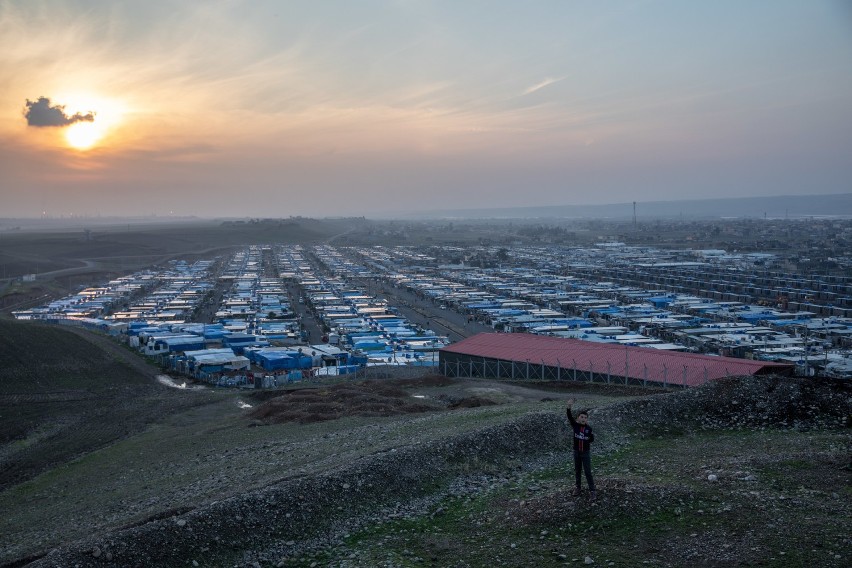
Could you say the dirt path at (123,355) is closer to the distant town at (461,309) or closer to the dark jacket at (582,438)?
the distant town at (461,309)

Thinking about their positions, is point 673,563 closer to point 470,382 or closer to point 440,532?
point 440,532

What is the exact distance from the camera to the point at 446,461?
776 centimetres

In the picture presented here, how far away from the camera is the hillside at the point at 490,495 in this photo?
543 centimetres

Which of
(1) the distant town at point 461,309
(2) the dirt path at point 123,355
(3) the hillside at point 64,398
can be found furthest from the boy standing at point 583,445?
(2) the dirt path at point 123,355

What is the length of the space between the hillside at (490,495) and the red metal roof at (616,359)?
4612 mm

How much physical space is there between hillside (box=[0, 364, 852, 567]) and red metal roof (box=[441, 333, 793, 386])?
4.61m

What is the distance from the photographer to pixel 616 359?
1614 cm

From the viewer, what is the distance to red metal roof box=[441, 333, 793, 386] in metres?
14.1

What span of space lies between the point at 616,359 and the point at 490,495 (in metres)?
10.0

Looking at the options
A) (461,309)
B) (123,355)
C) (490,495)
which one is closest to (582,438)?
(490,495)

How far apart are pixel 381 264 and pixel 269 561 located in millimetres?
57827

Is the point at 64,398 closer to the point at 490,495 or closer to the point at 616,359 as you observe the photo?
the point at 616,359

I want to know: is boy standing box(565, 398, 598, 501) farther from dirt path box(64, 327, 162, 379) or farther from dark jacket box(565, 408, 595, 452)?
dirt path box(64, 327, 162, 379)

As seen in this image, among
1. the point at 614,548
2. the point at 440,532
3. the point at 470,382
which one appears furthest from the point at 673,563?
the point at 470,382
